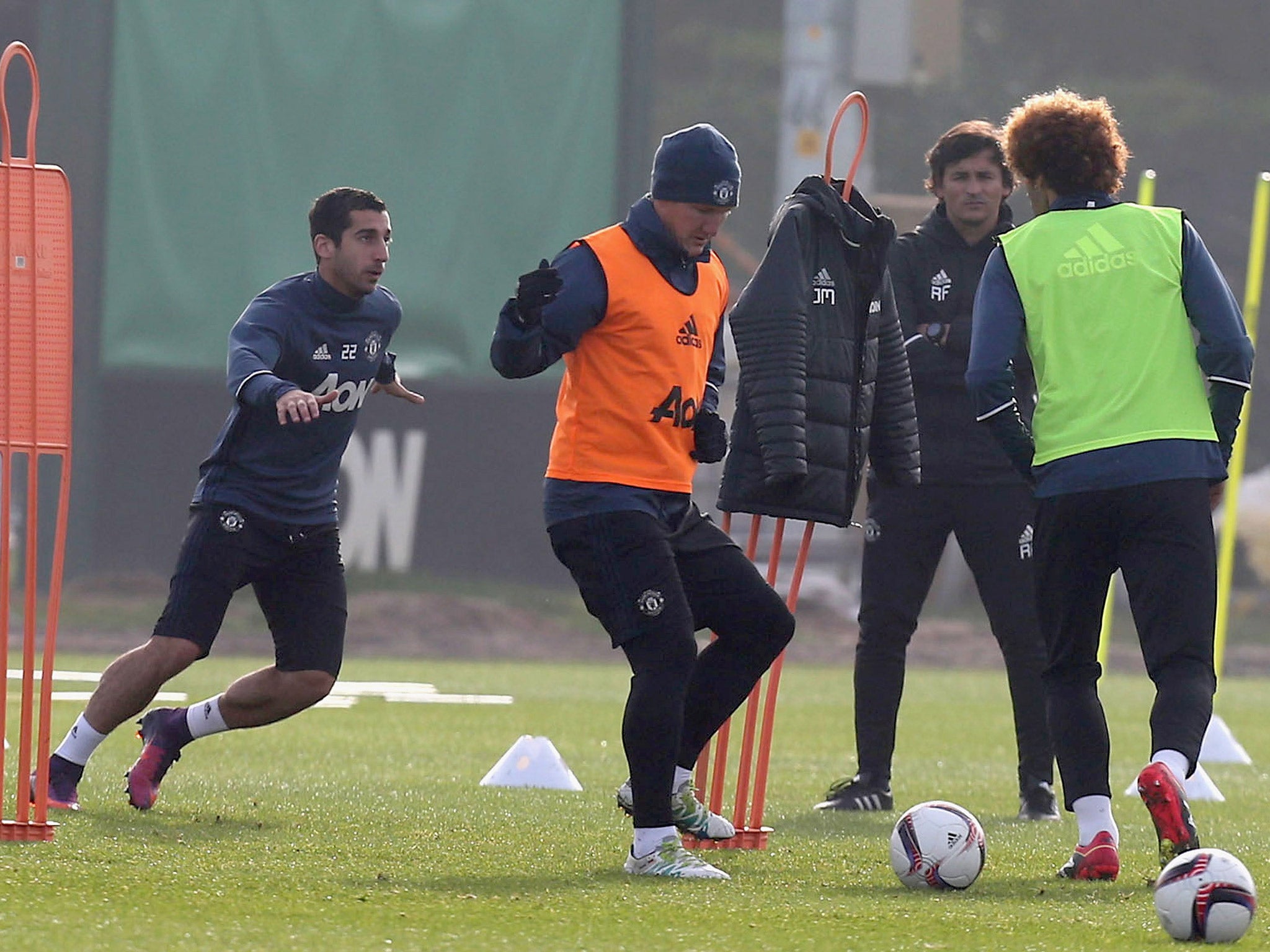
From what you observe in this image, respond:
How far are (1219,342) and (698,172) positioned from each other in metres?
1.38

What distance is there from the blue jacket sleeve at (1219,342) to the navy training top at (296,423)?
8.72ft

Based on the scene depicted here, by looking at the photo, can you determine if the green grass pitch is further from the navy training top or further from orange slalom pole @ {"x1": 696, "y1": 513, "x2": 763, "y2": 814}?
the navy training top

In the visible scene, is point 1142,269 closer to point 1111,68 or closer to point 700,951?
point 700,951

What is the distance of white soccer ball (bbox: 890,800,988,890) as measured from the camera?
5.69 meters

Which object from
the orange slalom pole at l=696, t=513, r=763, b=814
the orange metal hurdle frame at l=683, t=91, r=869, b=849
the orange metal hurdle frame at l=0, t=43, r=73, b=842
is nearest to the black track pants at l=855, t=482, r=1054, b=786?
the orange slalom pole at l=696, t=513, r=763, b=814

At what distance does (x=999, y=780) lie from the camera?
947 centimetres

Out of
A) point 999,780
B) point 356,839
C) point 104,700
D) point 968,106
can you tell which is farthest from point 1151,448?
point 968,106

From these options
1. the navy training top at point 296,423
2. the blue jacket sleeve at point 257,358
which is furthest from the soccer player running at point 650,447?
the navy training top at point 296,423

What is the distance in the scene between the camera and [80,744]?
6988 millimetres

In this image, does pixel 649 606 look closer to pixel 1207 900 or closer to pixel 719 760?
pixel 719 760

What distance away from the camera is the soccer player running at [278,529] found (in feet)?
22.9

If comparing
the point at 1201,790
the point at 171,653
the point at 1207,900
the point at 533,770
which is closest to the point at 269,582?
the point at 171,653

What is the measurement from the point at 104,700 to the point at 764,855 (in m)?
2.13

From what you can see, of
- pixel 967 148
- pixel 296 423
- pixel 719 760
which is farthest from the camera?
pixel 967 148
